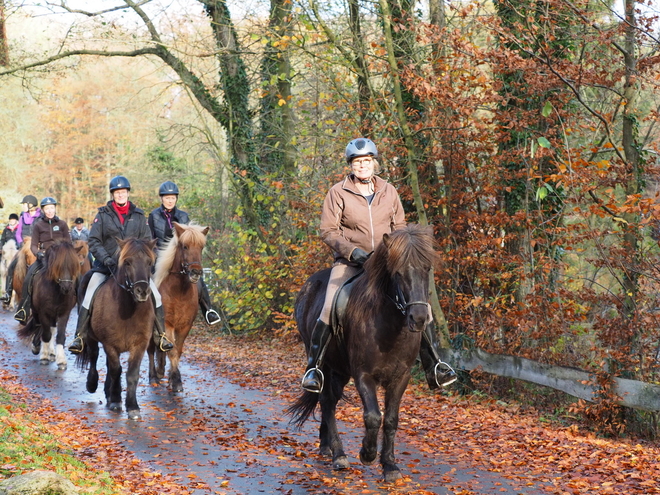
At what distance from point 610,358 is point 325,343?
3.96 metres

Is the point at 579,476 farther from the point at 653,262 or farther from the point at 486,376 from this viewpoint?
the point at 486,376

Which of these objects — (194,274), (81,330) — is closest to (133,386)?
(81,330)

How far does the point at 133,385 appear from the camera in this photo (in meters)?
9.76

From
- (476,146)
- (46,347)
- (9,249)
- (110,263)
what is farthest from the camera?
(9,249)

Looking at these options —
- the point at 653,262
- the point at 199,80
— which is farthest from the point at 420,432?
the point at 199,80

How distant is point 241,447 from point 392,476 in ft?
6.79

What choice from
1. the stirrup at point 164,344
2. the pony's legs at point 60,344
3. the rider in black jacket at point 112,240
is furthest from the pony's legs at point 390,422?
the pony's legs at point 60,344

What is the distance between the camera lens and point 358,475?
6.90m

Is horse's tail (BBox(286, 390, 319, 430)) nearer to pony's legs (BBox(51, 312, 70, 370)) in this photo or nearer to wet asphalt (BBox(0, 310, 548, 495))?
wet asphalt (BBox(0, 310, 548, 495))

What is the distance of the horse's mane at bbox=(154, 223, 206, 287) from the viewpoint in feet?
38.0

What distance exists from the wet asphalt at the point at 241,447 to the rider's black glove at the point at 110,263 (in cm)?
190

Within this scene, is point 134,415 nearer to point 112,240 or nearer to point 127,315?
point 127,315

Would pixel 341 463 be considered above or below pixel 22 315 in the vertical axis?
above

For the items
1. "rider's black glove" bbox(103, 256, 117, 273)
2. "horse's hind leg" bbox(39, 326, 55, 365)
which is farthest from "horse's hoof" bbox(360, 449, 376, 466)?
"horse's hind leg" bbox(39, 326, 55, 365)
